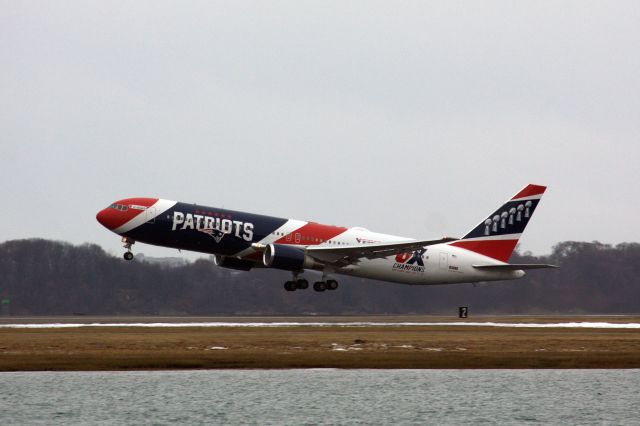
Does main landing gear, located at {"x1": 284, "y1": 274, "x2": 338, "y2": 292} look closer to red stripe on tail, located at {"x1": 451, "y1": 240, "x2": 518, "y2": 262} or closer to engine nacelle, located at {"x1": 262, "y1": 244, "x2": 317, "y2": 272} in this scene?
engine nacelle, located at {"x1": 262, "y1": 244, "x2": 317, "y2": 272}

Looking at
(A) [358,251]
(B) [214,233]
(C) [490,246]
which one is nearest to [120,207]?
(B) [214,233]

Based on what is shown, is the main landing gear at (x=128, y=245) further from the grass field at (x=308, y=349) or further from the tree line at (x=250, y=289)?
the tree line at (x=250, y=289)

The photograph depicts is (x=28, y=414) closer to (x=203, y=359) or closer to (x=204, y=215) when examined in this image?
(x=203, y=359)

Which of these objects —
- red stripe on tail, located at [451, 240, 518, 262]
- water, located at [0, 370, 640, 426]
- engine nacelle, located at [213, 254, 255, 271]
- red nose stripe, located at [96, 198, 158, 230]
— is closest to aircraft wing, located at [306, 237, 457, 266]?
engine nacelle, located at [213, 254, 255, 271]

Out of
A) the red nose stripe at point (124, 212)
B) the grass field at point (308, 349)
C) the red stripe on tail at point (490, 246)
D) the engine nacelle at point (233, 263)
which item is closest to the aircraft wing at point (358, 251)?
the engine nacelle at point (233, 263)

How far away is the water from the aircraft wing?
29217 mm

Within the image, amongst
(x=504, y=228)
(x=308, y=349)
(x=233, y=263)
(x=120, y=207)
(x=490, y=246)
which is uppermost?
(x=504, y=228)

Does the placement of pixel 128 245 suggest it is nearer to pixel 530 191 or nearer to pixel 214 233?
pixel 214 233

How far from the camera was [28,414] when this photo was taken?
34.0m

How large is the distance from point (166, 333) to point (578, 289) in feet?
150

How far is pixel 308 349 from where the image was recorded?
5031 centimetres

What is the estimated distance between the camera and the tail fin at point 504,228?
272 ft

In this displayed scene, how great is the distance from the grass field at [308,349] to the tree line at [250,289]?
27.1 metres

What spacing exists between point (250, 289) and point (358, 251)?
1270 inches
